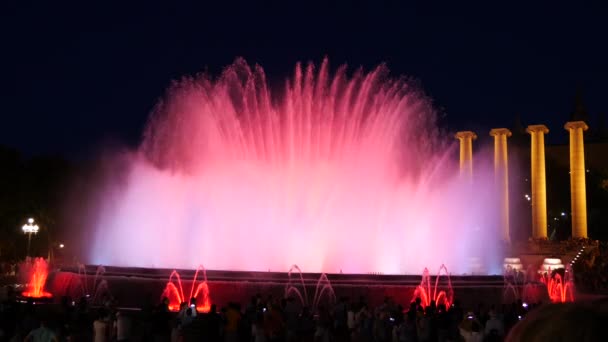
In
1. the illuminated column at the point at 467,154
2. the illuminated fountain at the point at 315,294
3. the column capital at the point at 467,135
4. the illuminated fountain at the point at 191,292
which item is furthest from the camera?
the column capital at the point at 467,135

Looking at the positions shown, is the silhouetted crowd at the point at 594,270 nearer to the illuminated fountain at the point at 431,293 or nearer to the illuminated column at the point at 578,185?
the illuminated column at the point at 578,185

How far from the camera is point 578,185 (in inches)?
2121

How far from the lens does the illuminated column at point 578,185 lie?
53250 millimetres

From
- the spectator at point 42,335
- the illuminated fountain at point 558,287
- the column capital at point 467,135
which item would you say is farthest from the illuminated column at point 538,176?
the spectator at point 42,335

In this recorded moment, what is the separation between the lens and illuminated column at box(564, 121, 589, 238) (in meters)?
53.2

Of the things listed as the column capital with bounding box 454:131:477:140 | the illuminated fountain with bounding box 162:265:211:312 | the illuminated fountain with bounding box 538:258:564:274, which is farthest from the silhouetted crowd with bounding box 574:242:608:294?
the illuminated fountain with bounding box 162:265:211:312

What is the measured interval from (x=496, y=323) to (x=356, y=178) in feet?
80.7

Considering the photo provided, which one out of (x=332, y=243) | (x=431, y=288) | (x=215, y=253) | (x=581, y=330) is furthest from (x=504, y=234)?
(x=581, y=330)

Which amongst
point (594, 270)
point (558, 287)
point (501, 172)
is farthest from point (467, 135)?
point (558, 287)

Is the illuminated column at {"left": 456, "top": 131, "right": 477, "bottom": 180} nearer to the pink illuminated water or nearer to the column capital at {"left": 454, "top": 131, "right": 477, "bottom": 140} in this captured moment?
the column capital at {"left": 454, "top": 131, "right": 477, "bottom": 140}

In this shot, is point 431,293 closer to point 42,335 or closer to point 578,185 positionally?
point 42,335

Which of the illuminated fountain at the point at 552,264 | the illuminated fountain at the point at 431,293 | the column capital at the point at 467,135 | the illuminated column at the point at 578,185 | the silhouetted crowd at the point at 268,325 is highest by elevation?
the column capital at the point at 467,135

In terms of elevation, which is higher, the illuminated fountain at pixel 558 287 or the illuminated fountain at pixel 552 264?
the illuminated fountain at pixel 552 264

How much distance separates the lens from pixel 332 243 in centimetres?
3409
